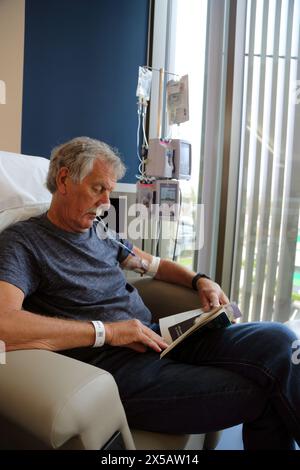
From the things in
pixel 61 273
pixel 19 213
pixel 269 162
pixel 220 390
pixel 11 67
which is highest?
pixel 11 67

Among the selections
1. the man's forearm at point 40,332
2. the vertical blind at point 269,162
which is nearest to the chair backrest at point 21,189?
the man's forearm at point 40,332

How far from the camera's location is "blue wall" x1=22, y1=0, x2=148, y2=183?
2426 millimetres

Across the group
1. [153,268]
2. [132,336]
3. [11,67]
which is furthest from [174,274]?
[11,67]

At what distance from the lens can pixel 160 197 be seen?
6.80ft

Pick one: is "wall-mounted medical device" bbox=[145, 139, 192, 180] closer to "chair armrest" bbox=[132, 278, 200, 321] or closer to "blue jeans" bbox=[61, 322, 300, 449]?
"chair armrest" bbox=[132, 278, 200, 321]

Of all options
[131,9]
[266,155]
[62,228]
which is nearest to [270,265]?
[266,155]

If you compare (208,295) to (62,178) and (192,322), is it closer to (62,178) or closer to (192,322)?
(192,322)

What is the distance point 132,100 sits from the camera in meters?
2.66

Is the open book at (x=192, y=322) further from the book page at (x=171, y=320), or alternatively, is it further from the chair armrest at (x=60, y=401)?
the chair armrest at (x=60, y=401)

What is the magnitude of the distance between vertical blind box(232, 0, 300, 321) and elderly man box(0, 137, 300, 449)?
70cm

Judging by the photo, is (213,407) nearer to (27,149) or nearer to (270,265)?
(270,265)

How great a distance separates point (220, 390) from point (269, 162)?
51.5 inches

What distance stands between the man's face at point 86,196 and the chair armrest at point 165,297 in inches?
16.6

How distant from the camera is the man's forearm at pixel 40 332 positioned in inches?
35.0
